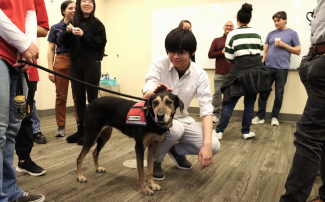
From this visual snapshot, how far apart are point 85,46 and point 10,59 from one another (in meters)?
1.61

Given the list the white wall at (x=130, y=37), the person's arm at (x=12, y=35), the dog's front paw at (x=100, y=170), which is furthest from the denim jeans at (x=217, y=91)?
the person's arm at (x=12, y=35)

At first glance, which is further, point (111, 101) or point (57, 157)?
point (57, 157)

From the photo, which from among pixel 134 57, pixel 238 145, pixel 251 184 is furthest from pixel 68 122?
pixel 251 184

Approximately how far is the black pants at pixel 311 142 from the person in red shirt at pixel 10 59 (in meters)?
1.43

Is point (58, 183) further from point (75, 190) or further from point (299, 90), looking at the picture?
point (299, 90)

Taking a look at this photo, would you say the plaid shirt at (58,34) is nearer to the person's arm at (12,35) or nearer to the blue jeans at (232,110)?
the person's arm at (12,35)

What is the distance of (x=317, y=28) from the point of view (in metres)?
1.22

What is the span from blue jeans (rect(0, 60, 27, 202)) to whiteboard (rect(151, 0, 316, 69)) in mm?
4315

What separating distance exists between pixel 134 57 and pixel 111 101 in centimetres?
421

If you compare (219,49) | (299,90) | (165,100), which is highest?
(219,49)

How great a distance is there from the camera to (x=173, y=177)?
192 centimetres

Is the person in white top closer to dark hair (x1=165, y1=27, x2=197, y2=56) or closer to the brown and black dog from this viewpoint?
dark hair (x1=165, y1=27, x2=197, y2=56)

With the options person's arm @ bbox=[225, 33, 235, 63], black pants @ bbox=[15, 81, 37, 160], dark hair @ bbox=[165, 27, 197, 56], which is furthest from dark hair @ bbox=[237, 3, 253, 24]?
black pants @ bbox=[15, 81, 37, 160]

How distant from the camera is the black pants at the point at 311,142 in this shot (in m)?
1.11
